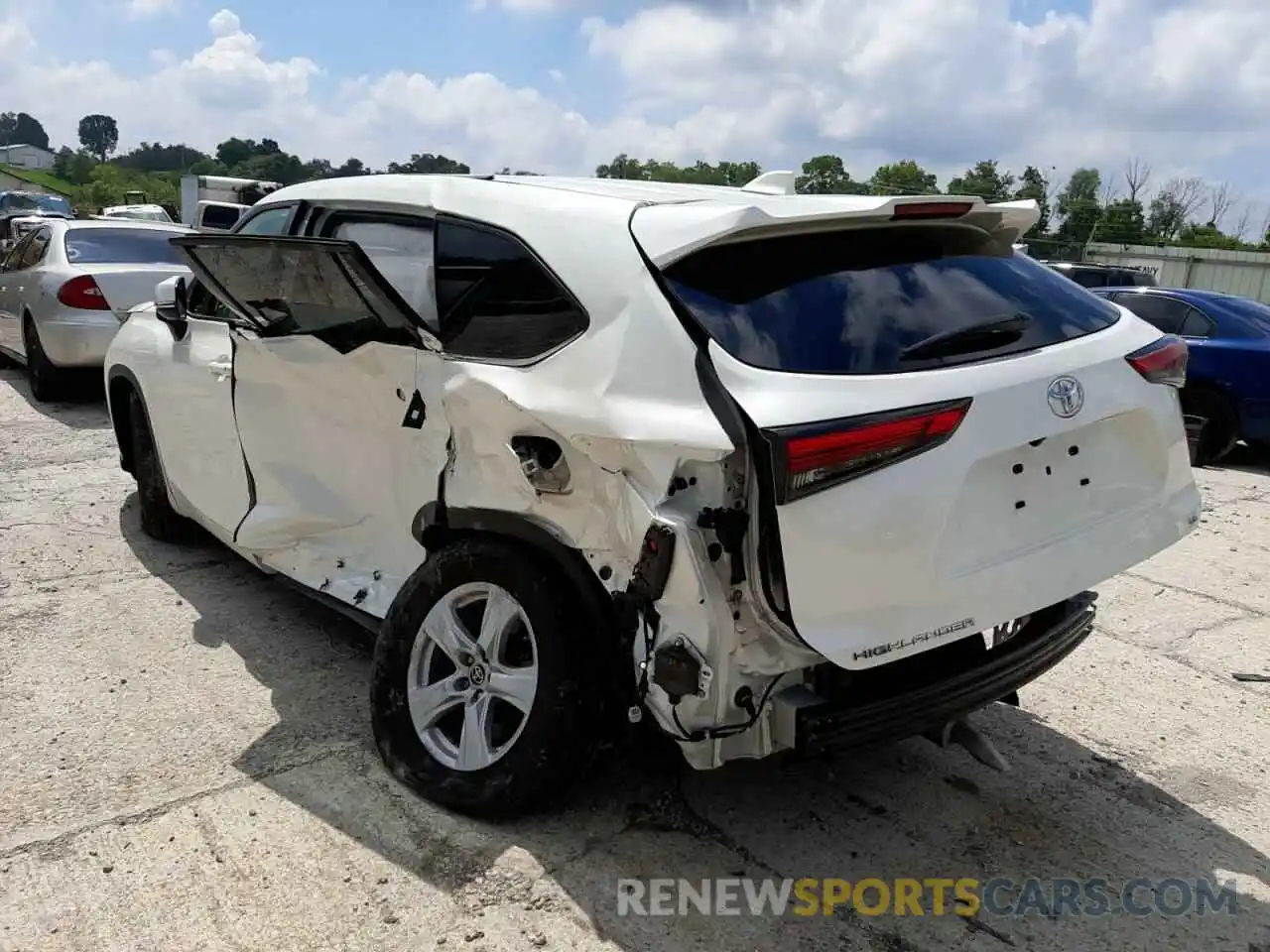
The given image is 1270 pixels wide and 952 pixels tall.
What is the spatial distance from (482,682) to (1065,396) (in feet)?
6.02

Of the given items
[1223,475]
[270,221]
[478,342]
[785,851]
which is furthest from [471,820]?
[1223,475]

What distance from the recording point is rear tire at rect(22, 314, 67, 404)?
935 cm

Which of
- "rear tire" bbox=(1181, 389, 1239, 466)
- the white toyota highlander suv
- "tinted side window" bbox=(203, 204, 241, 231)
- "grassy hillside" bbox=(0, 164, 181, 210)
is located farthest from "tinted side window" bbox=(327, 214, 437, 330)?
"grassy hillside" bbox=(0, 164, 181, 210)

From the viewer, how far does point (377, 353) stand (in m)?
3.46

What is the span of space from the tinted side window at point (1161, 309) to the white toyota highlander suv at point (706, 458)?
7514 millimetres

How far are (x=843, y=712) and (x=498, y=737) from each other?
1104 mm

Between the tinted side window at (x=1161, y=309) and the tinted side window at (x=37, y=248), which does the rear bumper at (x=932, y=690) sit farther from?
the tinted side window at (x=37, y=248)

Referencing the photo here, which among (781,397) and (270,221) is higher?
(270,221)

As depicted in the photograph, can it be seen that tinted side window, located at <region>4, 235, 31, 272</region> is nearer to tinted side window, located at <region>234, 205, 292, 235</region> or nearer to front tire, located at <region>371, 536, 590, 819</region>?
tinted side window, located at <region>234, 205, 292, 235</region>

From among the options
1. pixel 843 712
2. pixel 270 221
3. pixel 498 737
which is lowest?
pixel 498 737

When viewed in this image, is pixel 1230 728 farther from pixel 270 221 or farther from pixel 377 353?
pixel 270 221

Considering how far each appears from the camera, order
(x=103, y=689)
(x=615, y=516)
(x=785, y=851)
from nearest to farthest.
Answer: (x=615, y=516) < (x=785, y=851) < (x=103, y=689)

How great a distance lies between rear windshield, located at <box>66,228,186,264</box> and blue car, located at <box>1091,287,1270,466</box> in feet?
29.9

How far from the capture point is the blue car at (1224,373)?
9.04m
